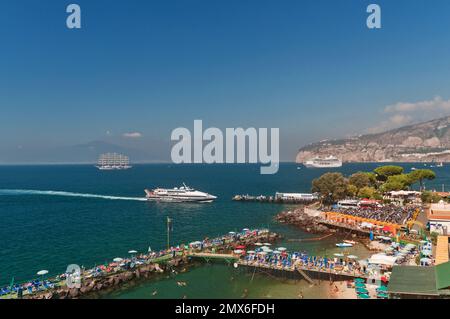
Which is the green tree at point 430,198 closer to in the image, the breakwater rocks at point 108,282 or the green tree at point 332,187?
the green tree at point 332,187

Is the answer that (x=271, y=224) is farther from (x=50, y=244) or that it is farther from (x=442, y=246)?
(x=50, y=244)

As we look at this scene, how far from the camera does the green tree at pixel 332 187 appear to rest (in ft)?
206

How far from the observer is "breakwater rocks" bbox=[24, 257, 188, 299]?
25.2 metres

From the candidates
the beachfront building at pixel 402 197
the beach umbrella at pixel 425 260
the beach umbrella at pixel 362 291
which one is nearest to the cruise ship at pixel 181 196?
the beachfront building at pixel 402 197

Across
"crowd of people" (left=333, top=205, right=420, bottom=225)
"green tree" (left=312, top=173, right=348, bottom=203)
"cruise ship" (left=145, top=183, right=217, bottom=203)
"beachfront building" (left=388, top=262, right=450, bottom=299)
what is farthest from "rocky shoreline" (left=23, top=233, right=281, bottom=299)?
"cruise ship" (left=145, top=183, right=217, bottom=203)

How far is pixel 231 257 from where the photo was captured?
33.7m

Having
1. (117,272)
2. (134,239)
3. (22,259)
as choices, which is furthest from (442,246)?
(22,259)

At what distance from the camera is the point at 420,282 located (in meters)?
20.4

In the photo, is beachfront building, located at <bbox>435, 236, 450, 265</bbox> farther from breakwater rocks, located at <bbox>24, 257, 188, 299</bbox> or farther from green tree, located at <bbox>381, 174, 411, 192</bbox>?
green tree, located at <bbox>381, 174, 411, 192</bbox>

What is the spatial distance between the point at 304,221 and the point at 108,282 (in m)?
32.5

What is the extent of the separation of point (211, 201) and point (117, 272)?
171 feet

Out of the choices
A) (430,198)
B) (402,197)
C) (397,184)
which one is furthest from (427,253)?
(397,184)

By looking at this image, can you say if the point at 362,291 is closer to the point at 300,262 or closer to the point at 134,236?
the point at 300,262

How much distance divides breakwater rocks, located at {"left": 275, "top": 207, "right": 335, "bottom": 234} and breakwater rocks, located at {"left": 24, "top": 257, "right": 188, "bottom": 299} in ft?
70.7
